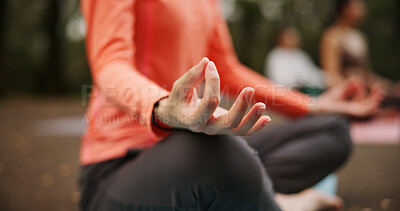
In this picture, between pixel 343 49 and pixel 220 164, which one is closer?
pixel 220 164

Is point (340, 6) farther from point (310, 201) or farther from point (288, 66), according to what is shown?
point (310, 201)

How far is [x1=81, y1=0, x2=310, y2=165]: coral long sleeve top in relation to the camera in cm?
78

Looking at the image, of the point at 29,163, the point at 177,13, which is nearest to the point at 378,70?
the point at 29,163

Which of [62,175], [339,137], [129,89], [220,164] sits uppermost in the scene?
[129,89]

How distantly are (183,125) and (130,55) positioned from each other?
287 millimetres

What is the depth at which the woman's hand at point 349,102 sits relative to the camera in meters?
1.24

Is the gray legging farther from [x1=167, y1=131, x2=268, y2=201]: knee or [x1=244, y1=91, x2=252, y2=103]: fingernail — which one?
[x1=244, y1=91, x2=252, y2=103]: fingernail

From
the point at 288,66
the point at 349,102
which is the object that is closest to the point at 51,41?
the point at 288,66

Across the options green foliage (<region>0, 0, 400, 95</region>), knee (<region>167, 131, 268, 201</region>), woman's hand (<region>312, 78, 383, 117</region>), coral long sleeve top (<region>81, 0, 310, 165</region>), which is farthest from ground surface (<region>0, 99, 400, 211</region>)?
green foliage (<region>0, 0, 400, 95</region>)

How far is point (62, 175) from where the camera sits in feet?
7.97

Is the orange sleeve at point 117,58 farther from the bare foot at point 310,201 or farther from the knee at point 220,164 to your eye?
the bare foot at point 310,201

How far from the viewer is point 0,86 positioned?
33.6 feet

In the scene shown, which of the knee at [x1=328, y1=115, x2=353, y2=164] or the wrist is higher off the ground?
the wrist

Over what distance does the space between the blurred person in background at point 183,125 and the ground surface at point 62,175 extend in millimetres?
678
